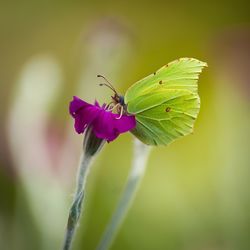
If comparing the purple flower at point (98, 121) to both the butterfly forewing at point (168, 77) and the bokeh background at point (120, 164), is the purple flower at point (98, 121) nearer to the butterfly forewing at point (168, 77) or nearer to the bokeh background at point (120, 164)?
the butterfly forewing at point (168, 77)

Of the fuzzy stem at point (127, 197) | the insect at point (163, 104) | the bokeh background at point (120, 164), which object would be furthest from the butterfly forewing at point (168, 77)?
the bokeh background at point (120, 164)

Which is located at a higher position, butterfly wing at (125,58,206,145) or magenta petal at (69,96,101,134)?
butterfly wing at (125,58,206,145)

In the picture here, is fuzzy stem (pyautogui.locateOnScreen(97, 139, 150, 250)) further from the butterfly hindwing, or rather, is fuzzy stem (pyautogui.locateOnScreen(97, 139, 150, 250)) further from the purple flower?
the purple flower

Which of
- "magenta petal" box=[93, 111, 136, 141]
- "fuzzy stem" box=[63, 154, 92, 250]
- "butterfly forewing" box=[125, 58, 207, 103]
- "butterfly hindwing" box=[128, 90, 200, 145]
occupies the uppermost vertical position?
"butterfly forewing" box=[125, 58, 207, 103]

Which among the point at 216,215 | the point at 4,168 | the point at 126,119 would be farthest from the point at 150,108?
the point at 4,168

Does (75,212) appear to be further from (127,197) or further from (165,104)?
(165,104)

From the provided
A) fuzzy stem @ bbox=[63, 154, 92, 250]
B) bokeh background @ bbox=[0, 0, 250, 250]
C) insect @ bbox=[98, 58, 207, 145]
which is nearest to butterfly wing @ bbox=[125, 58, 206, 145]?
insect @ bbox=[98, 58, 207, 145]

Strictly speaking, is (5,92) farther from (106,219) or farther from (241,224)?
(241,224)
